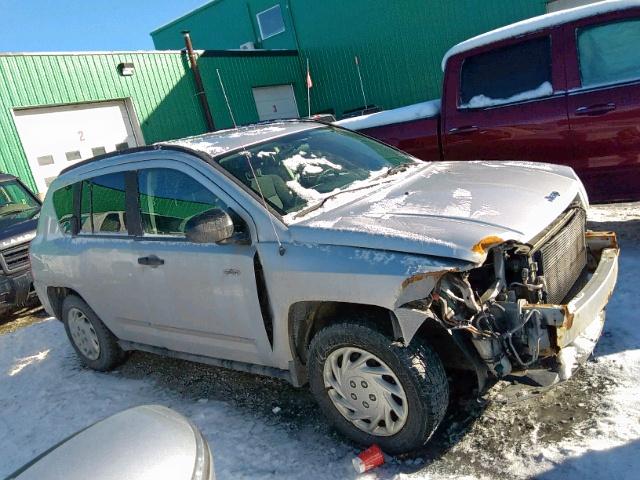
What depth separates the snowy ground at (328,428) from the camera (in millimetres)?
2463

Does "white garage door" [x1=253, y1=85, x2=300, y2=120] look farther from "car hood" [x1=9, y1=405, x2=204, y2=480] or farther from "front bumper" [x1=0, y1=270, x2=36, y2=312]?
"car hood" [x1=9, y1=405, x2=204, y2=480]

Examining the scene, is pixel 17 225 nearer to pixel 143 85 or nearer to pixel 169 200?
pixel 169 200

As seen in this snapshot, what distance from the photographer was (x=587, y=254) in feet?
10.5

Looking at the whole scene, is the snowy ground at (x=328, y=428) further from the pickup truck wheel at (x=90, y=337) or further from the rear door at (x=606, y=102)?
the rear door at (x=606, y=102)

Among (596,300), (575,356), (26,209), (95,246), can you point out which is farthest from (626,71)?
(26,209)

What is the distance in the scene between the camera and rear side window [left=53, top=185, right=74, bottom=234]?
13.8 feet

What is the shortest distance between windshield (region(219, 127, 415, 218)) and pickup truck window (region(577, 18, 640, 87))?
1.97m

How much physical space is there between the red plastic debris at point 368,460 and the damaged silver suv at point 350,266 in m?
0.07

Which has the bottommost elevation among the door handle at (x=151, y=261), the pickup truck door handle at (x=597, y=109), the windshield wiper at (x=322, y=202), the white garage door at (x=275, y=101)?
the door handle at (x=151, y=261)

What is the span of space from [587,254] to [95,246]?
346cm

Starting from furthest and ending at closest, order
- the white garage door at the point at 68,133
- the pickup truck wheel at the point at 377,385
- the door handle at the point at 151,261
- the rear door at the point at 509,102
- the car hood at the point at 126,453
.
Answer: the white garage door at the point at 68,133
the rear door at the point at 509,102
the door handle at the point at 151,261
the pickup truck wheel at the point at 377,385
the car hood at the point at 126,453

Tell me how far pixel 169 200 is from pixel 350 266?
4.94 ft

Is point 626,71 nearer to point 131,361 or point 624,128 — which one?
point 624,128

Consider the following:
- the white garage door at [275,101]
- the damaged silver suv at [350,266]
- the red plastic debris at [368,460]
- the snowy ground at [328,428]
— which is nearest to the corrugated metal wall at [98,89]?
the white garage door at [275,101]
